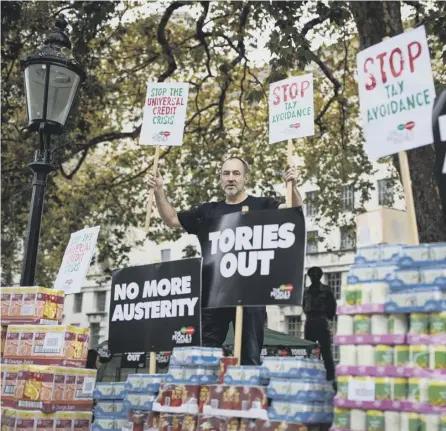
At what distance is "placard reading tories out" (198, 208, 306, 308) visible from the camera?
498cm

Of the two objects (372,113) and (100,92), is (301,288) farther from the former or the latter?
(100,92)

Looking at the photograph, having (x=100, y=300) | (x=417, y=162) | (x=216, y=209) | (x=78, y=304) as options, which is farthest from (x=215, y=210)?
(x=78, y=304)

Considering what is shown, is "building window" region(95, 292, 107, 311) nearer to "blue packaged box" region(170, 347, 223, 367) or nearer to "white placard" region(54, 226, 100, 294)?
"white placard" region(54, 226, 100, 294)

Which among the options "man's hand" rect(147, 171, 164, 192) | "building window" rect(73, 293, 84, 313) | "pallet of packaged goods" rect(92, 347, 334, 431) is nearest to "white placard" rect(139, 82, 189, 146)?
"man's hand" rect(147, 171, 164, 192)

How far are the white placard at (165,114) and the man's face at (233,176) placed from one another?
2.53ft

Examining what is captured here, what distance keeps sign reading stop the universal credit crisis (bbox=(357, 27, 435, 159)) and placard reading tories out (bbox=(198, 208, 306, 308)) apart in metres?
0.79

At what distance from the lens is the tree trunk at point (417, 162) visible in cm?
911

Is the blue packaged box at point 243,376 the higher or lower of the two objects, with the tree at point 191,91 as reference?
lower

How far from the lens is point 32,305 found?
20.1 ft

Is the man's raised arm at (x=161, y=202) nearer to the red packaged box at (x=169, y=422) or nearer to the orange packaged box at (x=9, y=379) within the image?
the orange packaged box at (x=9, y=379)

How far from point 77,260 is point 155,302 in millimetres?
1575

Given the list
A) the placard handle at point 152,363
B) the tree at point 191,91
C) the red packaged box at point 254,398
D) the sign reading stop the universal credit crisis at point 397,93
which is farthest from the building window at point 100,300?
the sign reading stop the universal credit crisis at point 397,93

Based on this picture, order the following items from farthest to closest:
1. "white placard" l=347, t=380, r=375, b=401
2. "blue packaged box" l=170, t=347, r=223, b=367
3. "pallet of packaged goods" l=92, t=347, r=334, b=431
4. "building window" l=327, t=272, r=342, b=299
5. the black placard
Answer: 1. "building window" l=327, t=272, r=342, b=299
2. the black placard
3. "blue packaged box" l=170, t=347, r=223, b=367
4. "pallet of packaged goods" l=92, t=347, r=334, b=431
5. "white placard" l=347, t=380, r=375, b=401

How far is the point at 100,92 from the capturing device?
43.4 ft
